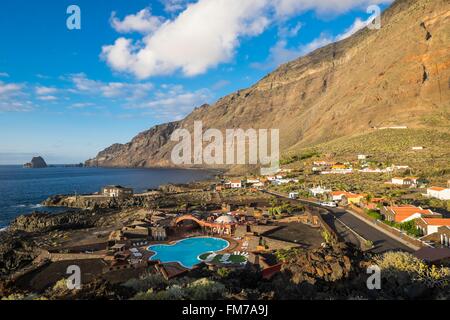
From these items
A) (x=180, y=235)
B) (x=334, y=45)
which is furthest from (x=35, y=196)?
(x=334, y=45)

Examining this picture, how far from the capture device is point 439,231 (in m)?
23.9

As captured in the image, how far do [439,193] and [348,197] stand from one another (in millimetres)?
9654

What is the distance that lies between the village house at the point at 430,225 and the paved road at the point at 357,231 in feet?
8.16

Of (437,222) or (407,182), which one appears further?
(407,182)

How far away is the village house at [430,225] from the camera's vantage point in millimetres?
25092

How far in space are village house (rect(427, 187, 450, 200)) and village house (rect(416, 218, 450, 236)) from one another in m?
14.3

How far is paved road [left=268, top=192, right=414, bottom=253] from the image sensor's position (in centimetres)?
2354

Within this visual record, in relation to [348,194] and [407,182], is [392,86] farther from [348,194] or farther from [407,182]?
[348,194]

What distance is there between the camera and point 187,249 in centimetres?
2733

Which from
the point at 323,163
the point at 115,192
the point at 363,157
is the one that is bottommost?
the point at 115,192

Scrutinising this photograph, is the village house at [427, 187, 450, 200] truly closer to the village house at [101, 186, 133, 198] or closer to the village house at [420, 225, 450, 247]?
the village house at [420, 225, 450, 247]

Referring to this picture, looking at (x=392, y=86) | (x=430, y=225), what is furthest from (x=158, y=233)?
(x=392, y=86)

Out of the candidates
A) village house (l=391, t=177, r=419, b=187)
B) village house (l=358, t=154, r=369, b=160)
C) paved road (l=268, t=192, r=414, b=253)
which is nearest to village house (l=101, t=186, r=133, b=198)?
paved road (l=268, t=192, r=414, b=253)
